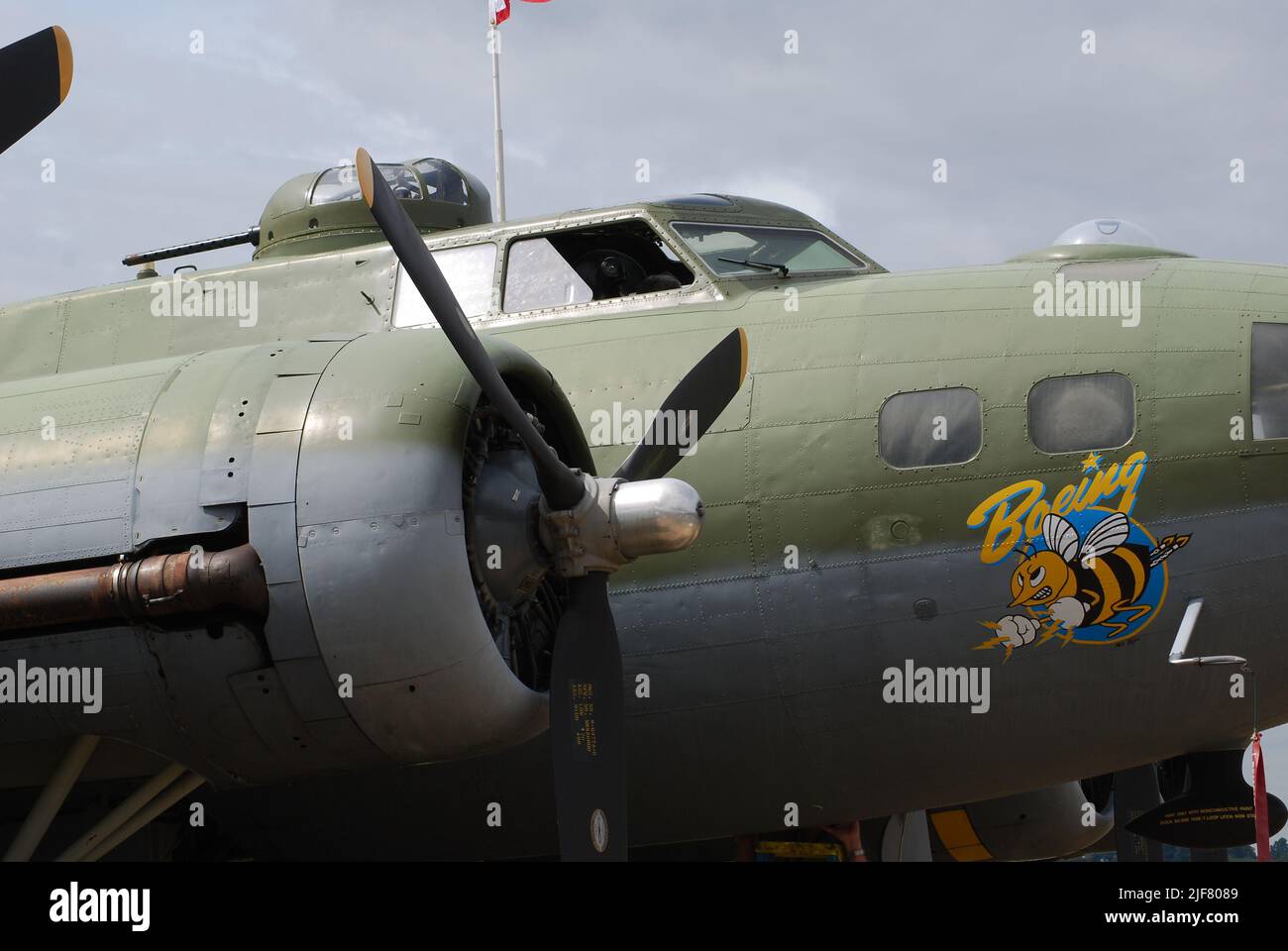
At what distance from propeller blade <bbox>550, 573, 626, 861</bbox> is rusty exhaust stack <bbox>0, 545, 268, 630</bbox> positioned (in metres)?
1.73

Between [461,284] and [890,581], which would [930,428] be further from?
[461,284]

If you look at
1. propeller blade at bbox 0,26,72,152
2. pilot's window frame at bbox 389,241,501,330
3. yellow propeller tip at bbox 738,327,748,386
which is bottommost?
yellow propeller tip at bbox 738,327,748,386

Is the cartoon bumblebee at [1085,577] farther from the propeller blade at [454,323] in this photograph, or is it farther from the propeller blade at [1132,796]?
the propeller blade at [1132,796]

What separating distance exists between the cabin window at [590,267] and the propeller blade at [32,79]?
3.68 metres

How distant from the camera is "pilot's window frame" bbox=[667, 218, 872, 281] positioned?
11289 millimetres

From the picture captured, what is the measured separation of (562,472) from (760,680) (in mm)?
2044

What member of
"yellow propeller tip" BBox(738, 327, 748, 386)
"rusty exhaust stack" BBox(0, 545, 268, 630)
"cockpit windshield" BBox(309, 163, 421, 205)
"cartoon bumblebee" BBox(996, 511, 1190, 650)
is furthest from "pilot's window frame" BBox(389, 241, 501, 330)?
"cartoon bumblebee" BBox(996, 511, 1190, 650)

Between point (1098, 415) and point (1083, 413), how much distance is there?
9 cm

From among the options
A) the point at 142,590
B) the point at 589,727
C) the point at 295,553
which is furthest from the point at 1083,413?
the point at 142,590

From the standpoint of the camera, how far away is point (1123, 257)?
1102 centimetres

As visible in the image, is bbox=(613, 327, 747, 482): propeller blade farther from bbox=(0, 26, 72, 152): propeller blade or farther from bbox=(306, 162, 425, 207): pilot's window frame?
bbox=(306, 162, 425, 207): pilot's window frame

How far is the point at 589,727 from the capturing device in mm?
8977

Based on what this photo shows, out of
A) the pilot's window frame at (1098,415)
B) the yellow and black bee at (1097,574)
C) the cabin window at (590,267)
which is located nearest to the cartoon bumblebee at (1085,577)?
the yellow and black bee at (1097,574)
